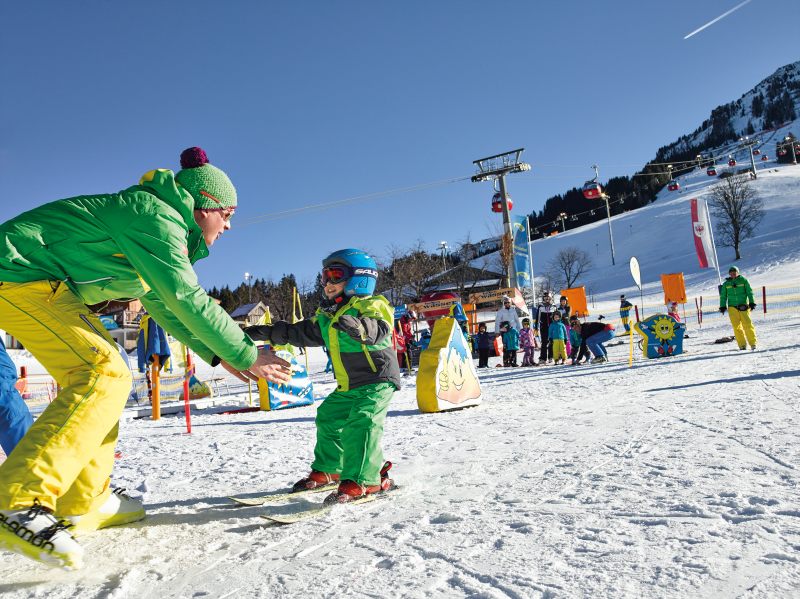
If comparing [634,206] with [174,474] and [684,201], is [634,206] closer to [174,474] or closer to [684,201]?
[684,201]

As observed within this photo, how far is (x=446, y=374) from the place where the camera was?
22.8ft

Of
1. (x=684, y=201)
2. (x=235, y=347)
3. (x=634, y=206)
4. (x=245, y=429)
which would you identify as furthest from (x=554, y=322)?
(x=634, y=206)

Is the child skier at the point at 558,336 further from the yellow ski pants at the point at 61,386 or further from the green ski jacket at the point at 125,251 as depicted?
the yellow ski pants at the point at 61,386

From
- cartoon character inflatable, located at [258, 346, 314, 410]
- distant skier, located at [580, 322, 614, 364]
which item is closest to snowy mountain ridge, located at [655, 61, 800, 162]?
distant skier, located at [580, 322, 614, 364]

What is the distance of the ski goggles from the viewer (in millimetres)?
3486

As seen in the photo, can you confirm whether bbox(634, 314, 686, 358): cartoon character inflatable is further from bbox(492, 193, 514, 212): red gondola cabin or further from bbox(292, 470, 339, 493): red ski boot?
bbox(492, 193, 514, 212): red gondola cabin

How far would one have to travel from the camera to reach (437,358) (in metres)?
7.06

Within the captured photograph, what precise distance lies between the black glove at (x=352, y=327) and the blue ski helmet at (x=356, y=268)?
30cm

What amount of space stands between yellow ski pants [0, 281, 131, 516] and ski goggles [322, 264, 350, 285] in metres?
1.41

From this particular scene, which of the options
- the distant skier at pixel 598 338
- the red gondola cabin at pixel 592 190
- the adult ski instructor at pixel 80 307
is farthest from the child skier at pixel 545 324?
the red gondola cabin at pixel 592 190

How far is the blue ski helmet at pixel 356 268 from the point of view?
349cm

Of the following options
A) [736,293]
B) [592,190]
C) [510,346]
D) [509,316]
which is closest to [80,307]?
[736,293]

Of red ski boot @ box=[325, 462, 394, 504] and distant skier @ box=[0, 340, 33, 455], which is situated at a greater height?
distant skier @ box=[0, 340, 33, 455]

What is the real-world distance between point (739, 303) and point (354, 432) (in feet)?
37.0
